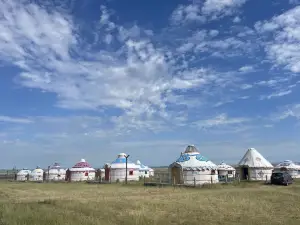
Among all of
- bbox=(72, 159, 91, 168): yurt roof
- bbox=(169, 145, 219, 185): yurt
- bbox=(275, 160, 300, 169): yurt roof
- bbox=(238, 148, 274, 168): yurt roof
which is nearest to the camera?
bbox=(169, 145, 219, 185): yurt

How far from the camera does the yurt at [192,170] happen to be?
3776 centimetres

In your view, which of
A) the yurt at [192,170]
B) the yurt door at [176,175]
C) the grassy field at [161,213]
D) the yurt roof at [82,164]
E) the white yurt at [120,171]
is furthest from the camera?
the yurt roof at [82,164]

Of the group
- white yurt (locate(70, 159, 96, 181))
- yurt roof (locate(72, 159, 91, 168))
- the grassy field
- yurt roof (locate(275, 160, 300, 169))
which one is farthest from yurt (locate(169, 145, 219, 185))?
yurt roof (locate(72, 159, 91, 168))

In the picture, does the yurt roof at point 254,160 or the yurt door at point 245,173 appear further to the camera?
the yurt door at point 245,173

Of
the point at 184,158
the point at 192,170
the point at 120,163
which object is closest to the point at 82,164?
the point at 120,163

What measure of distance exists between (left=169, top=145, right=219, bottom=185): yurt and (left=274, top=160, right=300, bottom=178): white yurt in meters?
17.6

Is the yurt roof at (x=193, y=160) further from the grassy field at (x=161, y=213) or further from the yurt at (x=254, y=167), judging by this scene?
the grassy field at (x=161, y=213)

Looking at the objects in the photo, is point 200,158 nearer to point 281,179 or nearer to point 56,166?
point 281,179

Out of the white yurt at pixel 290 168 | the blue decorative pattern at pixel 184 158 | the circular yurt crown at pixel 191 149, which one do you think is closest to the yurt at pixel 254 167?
the white yurt at pixel 290 168

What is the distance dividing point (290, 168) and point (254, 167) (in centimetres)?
1010

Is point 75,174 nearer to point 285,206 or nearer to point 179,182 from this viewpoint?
point 179,182

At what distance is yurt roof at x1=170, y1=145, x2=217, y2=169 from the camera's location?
38.4 m

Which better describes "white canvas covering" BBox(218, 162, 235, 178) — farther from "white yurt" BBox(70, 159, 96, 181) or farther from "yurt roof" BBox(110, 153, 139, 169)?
"white yurt" BBox(70, 159, 96, 181)

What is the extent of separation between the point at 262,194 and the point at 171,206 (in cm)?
944
